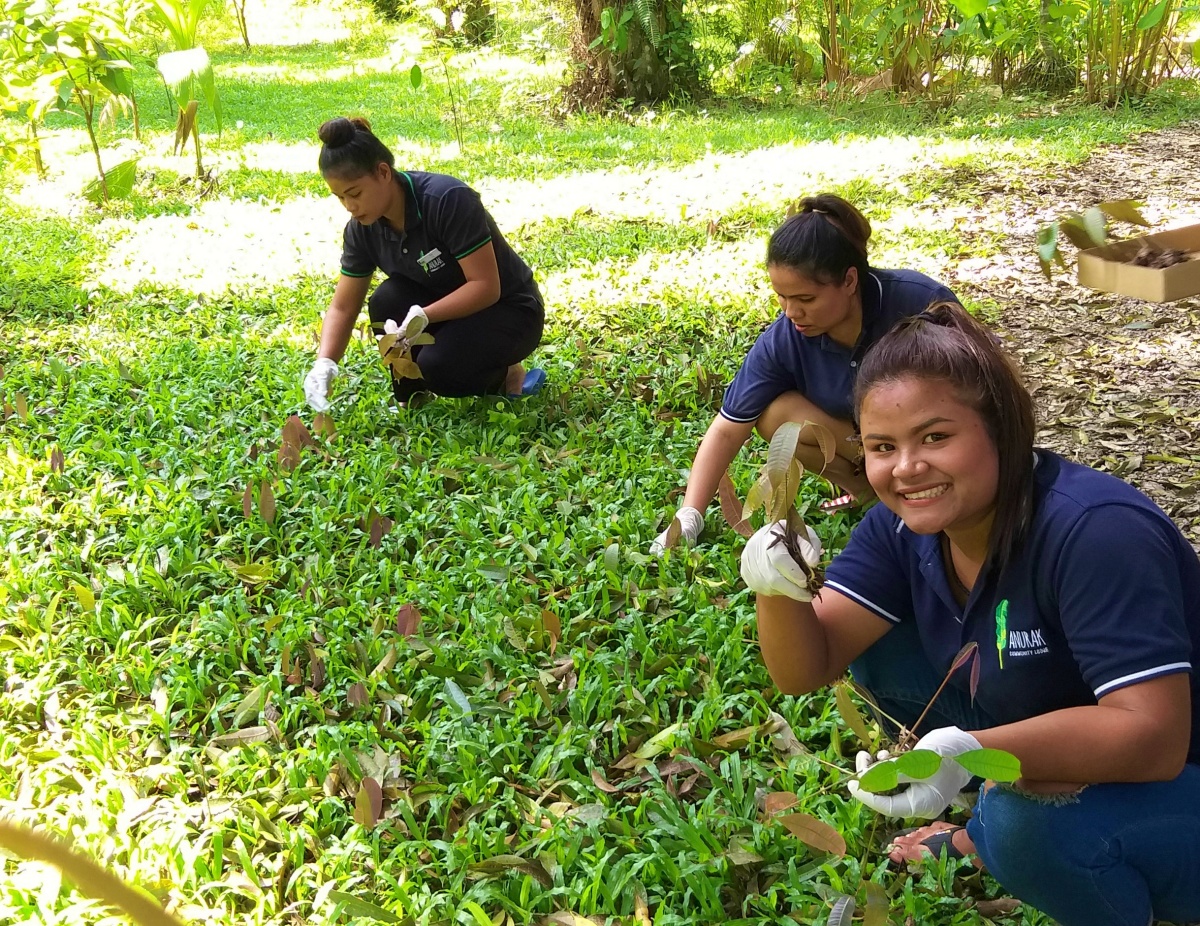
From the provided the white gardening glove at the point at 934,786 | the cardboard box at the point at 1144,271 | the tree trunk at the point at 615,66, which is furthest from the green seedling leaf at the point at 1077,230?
the tree trunk at the point at 615,66

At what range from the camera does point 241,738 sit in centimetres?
195

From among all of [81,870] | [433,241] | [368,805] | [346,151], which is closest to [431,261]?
[433,241]

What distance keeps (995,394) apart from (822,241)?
0.85 m

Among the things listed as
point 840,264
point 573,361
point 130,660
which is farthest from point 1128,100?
point 130,660

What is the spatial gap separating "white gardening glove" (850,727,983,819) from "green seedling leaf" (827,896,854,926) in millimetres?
141

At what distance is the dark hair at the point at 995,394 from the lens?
1292mm

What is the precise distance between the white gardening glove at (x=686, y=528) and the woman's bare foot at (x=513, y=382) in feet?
3.55

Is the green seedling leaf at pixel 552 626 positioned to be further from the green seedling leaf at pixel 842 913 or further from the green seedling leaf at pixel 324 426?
the green seedling leaf at pixel 324 426

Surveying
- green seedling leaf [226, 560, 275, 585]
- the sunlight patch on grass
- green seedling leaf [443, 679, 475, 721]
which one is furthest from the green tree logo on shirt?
the sunlight patch on grass

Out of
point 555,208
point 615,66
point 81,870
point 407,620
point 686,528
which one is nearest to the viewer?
point 81,870

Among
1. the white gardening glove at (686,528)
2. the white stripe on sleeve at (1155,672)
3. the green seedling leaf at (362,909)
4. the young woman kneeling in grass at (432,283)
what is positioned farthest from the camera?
the young woman kneeling in grass at (432,283)

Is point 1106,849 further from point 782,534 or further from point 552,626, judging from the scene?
point 552,626

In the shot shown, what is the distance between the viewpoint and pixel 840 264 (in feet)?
6.85

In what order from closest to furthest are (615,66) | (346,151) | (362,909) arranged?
(362,909), (346,151), (615,66)
